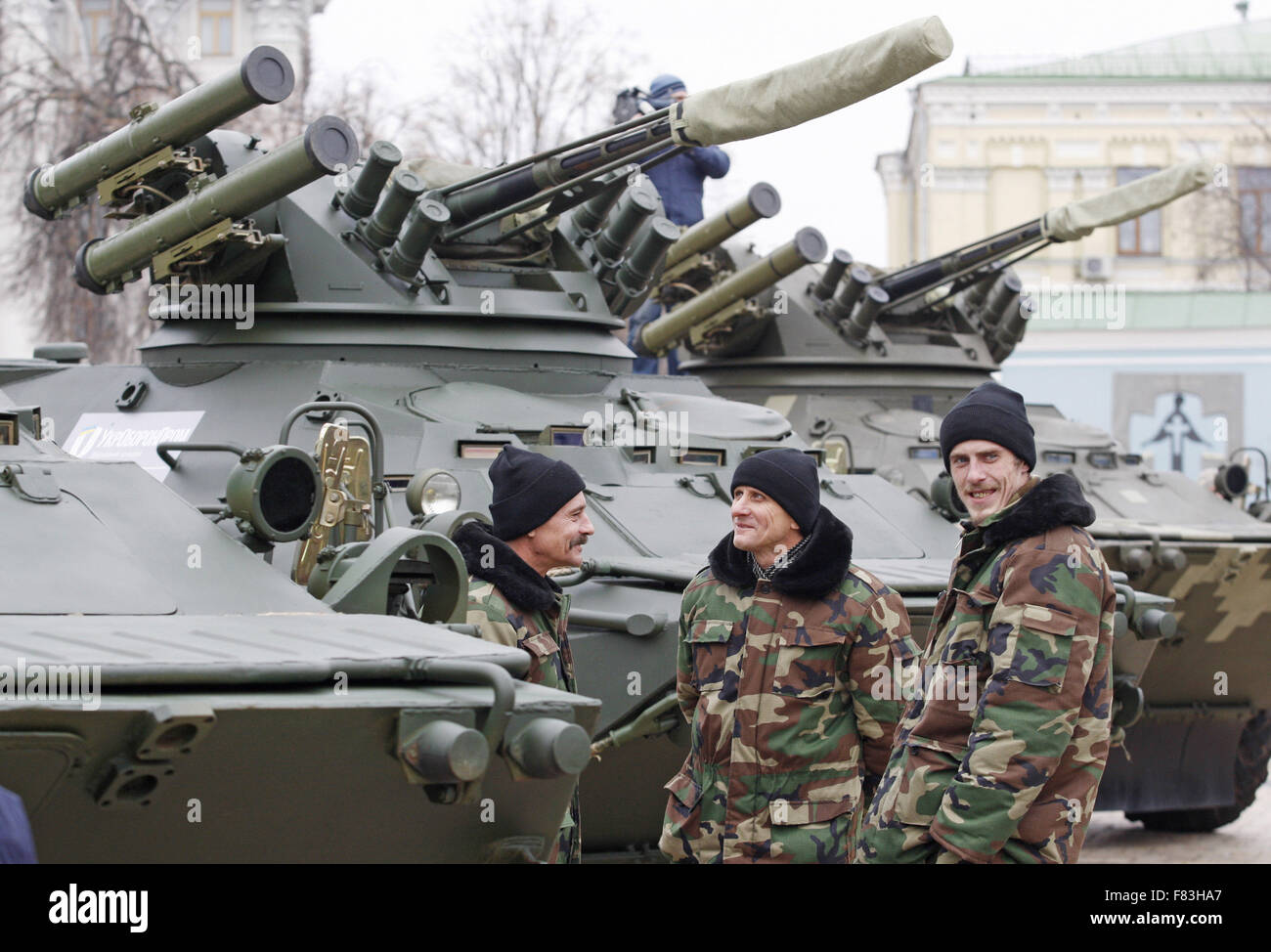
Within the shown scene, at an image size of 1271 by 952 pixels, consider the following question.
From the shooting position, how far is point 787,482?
537cm

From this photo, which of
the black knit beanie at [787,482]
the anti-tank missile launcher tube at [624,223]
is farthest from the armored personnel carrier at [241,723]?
the anti-tank missile launcher tube at [624,223]

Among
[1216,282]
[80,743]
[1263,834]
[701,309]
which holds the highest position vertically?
[1216,282]

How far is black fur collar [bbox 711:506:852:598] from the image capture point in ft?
17.2

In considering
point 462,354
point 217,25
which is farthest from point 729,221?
point 217,25

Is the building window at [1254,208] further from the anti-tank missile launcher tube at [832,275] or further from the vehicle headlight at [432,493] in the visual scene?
the vehicle headlight at [432,493]

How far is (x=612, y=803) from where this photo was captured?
7.58 meters

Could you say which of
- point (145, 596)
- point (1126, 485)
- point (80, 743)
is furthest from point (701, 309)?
point (80, 743)

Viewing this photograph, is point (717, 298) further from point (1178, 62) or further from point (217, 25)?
point (1178, 62)

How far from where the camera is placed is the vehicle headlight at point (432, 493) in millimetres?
7445

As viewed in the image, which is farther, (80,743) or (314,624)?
(314,624)

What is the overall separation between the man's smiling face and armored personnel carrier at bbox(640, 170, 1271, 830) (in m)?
5.68
